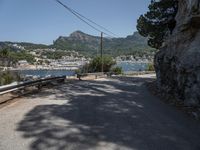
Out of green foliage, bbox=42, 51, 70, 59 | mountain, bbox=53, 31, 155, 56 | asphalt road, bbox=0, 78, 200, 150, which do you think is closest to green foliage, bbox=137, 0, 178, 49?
asphalt road, bbox=0, 78, 200, 150

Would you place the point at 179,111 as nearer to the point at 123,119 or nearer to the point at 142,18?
the point at 123,119

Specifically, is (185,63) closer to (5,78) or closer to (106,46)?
(5,78)

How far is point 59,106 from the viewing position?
11.7 meters

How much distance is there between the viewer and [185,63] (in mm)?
14508

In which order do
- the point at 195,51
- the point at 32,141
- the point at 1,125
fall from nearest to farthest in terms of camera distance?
the point at 32,141
the point at 1,125
the point at 195,51

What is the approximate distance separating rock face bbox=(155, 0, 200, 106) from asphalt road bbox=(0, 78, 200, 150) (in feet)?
6.28

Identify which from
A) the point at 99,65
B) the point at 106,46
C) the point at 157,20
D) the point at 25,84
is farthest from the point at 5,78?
the point at 106,46

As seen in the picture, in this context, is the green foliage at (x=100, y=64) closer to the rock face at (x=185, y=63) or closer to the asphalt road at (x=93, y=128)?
the rock face at (x=185, y=63)

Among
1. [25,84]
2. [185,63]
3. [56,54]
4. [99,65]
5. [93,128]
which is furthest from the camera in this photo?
[56,54]

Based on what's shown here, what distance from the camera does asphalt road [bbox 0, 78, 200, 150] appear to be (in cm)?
688

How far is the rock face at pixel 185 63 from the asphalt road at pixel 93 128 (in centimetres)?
191

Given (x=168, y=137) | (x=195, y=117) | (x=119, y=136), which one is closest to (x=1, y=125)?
(x=119, y=136)

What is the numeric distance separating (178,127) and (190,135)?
844 mm

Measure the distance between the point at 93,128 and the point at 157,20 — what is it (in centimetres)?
3099
